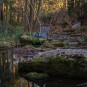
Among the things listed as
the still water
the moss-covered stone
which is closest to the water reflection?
the still water

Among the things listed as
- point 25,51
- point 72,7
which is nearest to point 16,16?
point 72,7

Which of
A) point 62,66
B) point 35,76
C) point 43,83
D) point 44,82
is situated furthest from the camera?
point 62,66

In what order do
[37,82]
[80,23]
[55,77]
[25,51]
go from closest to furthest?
[37,82]
[55,77]
[25,51]
[80,23]

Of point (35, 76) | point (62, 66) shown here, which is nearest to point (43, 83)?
point (35, 76)

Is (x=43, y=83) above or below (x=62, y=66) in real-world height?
below

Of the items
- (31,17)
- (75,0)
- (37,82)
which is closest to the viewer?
(37,82)

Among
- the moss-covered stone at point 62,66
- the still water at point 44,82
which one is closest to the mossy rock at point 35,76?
the still water at point 44,82

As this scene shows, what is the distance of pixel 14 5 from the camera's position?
41.9 meters

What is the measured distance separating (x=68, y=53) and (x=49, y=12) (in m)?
41.7

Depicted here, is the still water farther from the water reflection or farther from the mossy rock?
the mossy rock

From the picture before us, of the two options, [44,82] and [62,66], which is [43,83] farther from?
[62,66]

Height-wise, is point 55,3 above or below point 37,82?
above

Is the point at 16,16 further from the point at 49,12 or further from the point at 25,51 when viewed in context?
the point at 25,51

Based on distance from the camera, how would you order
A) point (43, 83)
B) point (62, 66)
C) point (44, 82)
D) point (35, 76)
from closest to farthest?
point (43, 83) < point (44, 82) < point (35, 76) < point (62, 66)
